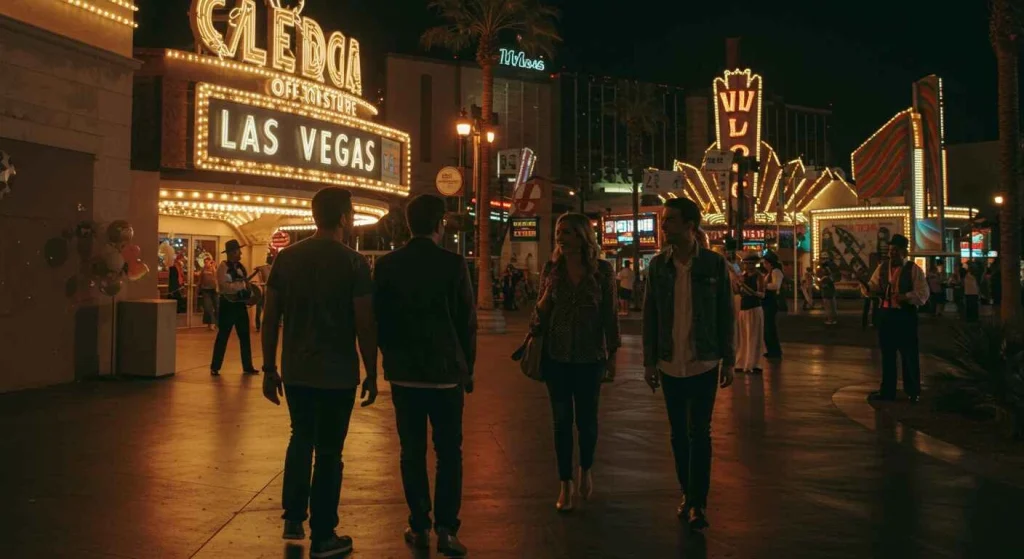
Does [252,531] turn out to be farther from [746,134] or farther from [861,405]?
[746,134]

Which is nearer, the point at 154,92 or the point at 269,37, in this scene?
the point at 154,92

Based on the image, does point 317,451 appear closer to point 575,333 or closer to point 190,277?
point 575,333

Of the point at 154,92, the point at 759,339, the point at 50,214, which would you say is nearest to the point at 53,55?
the point at 50,214

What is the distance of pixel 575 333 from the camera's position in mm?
6094

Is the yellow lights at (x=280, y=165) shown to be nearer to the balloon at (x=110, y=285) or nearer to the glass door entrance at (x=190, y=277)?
the glass door entrance at (x=190, y=277)

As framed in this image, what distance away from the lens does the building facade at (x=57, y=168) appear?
36.1 feet

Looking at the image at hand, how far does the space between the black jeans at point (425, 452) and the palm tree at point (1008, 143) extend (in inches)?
318

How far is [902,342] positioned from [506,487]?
5.97 m

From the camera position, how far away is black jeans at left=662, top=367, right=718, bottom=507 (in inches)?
226

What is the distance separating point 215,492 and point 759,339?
9.44 metres

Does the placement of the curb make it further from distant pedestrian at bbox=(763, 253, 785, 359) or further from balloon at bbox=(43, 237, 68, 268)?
balloon at bbox=(43, 237, 68, 268)

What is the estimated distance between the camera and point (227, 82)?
→ 18.3 meters

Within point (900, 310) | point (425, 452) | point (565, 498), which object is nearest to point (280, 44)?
point (900, 310)

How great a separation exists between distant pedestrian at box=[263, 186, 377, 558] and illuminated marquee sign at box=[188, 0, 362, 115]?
14068 mm
